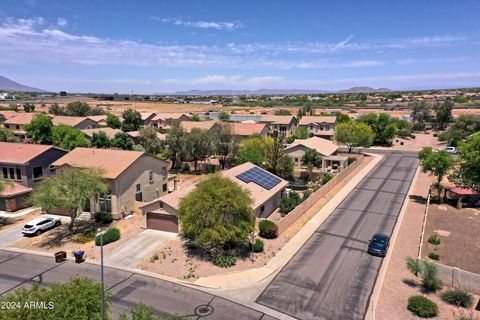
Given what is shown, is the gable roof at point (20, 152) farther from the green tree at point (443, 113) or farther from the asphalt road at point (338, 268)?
the green tree at point (443, 113)

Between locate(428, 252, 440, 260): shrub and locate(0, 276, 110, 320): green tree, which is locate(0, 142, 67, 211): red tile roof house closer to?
locate(0, 276, 110, 320): green tree

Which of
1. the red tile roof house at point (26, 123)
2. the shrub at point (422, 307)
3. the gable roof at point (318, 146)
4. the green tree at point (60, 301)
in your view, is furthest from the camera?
the red tile roof house at point (26, 123)

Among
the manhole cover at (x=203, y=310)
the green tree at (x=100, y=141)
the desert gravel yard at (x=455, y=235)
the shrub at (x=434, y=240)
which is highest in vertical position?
the green tree at (x=100, y=141)

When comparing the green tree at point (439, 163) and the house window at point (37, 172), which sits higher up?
the green tree at point (439, 163)

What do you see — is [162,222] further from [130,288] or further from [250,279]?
[250,279]

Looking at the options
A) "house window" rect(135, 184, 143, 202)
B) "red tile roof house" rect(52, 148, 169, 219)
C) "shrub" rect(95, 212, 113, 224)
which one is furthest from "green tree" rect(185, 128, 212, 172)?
"shrub" rect(95, 212, 113, 224)

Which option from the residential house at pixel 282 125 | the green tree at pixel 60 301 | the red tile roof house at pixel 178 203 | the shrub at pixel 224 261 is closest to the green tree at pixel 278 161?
the red tile roof house at pixel 178 203
